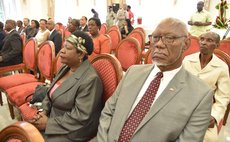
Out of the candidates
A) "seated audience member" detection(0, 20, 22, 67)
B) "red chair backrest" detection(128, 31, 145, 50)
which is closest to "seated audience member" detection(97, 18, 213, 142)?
"red chair backrest" detection(128, 31, 145, 50)

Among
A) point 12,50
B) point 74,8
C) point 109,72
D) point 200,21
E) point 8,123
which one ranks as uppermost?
point 74,8

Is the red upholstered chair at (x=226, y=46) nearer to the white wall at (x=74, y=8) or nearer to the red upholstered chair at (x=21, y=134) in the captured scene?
the red upholstered chair at (x=21, y=134)

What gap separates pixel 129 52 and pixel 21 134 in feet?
6.83

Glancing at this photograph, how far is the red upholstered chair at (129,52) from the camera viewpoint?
2.68m

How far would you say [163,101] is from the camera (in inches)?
45.6

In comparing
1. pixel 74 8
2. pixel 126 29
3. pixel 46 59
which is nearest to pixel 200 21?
pixel 126 29

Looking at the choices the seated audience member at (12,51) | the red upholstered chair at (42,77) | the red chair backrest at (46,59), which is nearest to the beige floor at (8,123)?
the red upholstered chair at (42,77)

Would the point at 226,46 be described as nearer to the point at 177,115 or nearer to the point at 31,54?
the point at 177,115

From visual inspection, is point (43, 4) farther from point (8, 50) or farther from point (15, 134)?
point (15, 134)

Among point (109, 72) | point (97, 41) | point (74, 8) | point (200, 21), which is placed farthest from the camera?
point (74, 8)

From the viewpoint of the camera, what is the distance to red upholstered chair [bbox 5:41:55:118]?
233 centimetres

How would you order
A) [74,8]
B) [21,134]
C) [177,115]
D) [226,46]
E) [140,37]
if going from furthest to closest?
[74,8] < [140,37] < [226,46] < [177,115] < [21,134]

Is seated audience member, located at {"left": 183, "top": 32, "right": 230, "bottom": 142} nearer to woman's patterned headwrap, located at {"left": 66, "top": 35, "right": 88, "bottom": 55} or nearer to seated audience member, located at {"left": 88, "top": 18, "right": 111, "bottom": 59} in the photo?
woman's patterned headwrap, located at {"left": 66, "top": 35, "right": 88, "bottom": 55}

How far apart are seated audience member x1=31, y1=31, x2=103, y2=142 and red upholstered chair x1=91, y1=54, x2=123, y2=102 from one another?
2.7 inches
